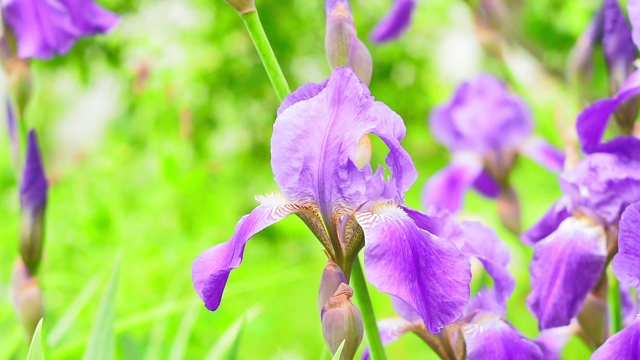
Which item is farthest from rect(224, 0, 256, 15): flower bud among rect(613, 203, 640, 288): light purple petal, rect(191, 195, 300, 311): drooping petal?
rect(613, 203, 640, 288): light purple petal

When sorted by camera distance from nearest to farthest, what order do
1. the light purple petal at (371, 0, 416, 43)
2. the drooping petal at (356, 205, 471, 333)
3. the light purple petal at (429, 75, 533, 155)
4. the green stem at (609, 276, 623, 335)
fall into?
the drooping petal at (356, 205, 471, 333), the green stem at (609, 276, 623, 335), the light purple petal at (371, 0, 416, 43), the light purple petal at (429, 75, 533, 155)

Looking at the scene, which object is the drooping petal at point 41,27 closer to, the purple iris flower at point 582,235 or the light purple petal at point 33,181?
the light purple petal at point 33,181

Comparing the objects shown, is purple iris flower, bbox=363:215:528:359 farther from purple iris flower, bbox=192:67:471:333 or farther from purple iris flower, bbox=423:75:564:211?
purple iris flower, bbox=423:75:564:211

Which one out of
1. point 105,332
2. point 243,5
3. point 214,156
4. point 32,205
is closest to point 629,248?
point 243,5

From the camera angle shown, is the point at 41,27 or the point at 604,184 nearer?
the point at 604,184

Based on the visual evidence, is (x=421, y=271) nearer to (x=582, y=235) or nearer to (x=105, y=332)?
(x=582, y=235)

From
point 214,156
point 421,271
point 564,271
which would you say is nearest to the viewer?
point 421,271
